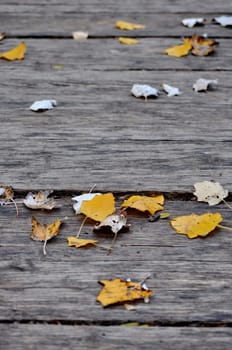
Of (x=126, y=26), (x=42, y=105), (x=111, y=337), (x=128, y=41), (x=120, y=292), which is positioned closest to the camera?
(x=111, y=337)

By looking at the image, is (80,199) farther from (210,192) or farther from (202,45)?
(202,45)

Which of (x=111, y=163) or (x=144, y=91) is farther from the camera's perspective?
(x=144, y=91)

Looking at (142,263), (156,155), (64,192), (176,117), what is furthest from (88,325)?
(176,117)

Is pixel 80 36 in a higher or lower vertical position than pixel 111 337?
lower

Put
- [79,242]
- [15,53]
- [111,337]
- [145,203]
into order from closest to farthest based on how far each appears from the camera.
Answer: [111,337] < [79,242] < [145,203] < [15,53]

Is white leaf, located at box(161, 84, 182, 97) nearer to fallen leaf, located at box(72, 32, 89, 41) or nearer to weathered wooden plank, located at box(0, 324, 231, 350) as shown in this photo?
fallen leaf, located at box(72, 32, 89, 41)

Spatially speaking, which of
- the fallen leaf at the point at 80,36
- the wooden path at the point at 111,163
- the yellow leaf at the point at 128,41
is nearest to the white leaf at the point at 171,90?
the wooden path at the point at 111,163

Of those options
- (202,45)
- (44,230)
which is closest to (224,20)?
(202,45)
